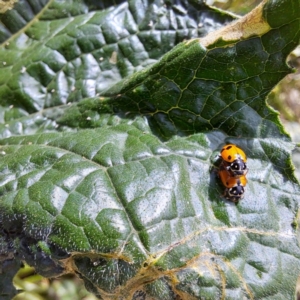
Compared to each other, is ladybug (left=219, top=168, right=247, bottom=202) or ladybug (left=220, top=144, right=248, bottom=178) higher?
ladybug (left=220, top=144, right=248, bottom=178)

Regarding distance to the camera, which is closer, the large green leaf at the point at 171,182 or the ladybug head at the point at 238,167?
the large green leaf at the point at 171,182

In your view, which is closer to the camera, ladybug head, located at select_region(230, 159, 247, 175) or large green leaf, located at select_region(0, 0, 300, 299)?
large green leaf, located at select_region(0, 0, 300, 299)

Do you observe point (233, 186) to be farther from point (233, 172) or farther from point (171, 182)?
point (171, 182)

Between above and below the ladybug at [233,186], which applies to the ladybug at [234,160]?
above

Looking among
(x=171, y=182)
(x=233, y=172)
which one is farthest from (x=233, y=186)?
(x=171, y=182)

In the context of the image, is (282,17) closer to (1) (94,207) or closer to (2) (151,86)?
(2) (151,86)
